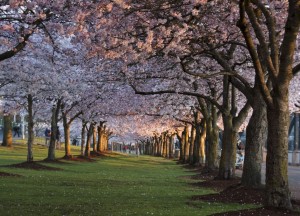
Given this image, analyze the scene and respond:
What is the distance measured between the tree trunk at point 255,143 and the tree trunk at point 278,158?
234 inches

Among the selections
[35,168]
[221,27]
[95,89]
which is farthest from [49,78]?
[221,27]

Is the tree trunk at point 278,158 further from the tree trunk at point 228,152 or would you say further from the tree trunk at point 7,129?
the tree trunk at point 7,129

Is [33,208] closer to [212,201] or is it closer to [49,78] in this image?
[212,201]

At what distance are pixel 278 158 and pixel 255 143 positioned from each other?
20.5 ft

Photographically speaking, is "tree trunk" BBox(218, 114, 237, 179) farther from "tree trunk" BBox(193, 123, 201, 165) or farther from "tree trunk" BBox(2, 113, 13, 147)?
"tree trunk" BBox(2, 113, 13, 147)

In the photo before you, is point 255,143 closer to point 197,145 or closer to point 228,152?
point 228,152

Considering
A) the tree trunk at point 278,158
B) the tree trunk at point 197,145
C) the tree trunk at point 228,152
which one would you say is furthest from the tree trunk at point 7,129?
the tree trunk at point 278,158

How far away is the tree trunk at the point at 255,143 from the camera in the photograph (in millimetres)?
15773

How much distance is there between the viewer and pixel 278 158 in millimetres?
9695

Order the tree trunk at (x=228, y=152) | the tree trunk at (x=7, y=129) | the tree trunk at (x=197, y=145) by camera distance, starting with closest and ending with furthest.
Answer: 1. the tree trunk at (x=228, y=152)
2. the tree trunk at (x=197, y=145)
3. the tree trunk at (x=7, y=129)

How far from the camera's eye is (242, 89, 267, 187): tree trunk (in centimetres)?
1577

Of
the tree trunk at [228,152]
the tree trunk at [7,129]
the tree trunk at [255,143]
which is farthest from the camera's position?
the tree trunk at [7,129]

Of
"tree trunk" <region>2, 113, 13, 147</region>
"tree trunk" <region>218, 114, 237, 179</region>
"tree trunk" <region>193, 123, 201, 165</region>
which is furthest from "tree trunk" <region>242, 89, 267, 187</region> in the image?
"tree trunk" <region>2, 113, 13, 147</region>

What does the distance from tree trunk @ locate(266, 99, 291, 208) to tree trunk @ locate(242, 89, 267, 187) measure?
5943 millimetres
